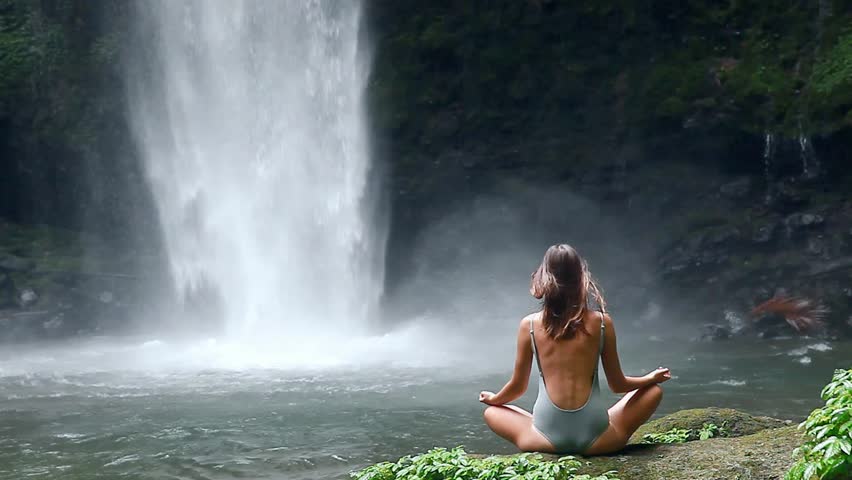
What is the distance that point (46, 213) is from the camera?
20.4m

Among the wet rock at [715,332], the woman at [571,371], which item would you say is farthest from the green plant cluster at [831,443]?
the wet rock at [715,332]

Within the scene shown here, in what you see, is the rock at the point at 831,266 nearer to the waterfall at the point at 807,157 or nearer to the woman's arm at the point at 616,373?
the waterfall at the point at 807,157

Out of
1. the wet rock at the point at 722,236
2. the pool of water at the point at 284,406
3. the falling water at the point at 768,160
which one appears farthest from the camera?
the wet rock at the point at 722,236

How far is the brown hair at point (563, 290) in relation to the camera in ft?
12.6

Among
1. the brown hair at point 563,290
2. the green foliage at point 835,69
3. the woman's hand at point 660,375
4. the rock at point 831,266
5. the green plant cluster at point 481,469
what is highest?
the green foliage at point 835,69

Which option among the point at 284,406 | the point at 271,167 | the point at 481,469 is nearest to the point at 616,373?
the point at 481,469

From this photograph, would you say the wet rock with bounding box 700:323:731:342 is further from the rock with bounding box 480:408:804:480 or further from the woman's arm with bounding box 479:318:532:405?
the woman's arm with bounding box 479:318:532:405

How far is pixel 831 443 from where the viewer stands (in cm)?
282

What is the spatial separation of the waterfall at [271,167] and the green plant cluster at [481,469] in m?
12.9

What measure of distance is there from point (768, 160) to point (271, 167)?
31.7 feet

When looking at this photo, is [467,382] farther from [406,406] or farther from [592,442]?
[592,442]

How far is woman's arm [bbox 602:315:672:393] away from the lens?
3932mm

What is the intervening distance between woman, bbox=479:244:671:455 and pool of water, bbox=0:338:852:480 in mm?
3145

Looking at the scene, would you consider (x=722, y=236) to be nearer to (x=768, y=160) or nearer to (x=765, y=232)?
(x=765, y=232)
